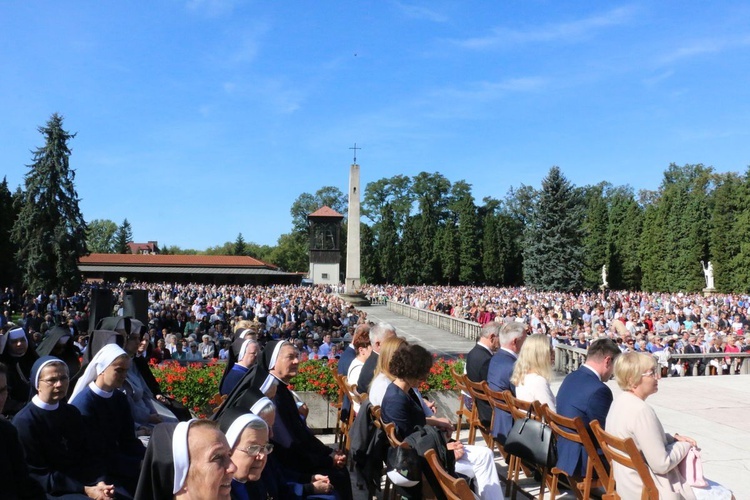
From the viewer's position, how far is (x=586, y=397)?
496 centimetres

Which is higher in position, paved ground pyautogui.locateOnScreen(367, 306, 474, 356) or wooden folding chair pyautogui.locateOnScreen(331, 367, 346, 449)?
wooden folding chair pyautogui.locateOnScreen(331, 367, 346, 449)

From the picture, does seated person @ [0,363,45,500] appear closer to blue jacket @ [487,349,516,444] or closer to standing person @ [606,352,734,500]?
standing person @ [606,352,734,500]

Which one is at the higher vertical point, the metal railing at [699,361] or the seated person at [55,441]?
the seated person at [55,441]

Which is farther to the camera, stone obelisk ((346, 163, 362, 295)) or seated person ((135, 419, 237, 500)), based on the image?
stone obelisk ((346, 163, 362, 295))

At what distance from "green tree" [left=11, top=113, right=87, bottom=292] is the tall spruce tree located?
35.9 meters

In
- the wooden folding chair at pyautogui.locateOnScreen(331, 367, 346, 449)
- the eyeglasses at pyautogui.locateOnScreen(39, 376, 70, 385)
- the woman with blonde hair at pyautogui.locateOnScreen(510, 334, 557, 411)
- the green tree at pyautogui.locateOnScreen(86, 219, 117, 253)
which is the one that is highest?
the green tree at pyautogui.locateOnScreen(86, 219, 117, 253)

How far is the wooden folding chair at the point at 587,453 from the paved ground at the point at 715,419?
879 mm

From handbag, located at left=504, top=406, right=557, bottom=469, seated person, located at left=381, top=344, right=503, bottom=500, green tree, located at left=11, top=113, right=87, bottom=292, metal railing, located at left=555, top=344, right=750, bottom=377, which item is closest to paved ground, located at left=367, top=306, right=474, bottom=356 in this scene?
metal railing, located at left=555, top=344, right=750, bottom=377

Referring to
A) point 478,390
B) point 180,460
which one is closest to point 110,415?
point 180,460

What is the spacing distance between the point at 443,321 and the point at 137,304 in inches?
760

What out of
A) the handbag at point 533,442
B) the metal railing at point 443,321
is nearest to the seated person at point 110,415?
the handbag at point 533,442

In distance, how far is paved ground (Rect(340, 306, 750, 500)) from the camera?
625 cm

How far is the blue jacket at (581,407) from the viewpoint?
192 inches

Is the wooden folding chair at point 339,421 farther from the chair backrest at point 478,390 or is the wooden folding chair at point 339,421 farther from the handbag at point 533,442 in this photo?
the handbag at point 533,442
